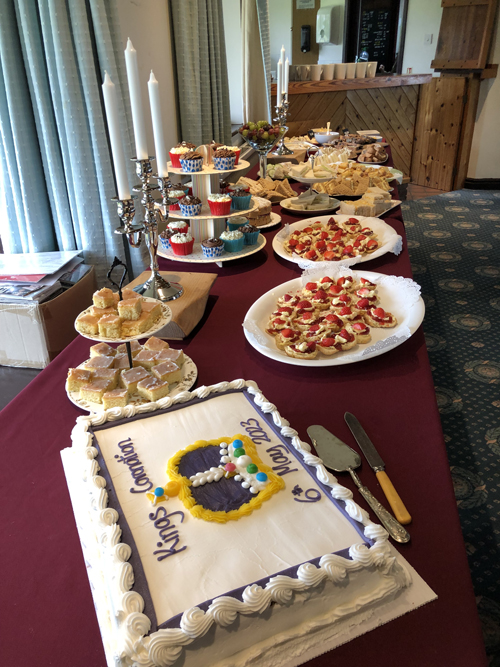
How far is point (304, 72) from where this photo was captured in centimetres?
514

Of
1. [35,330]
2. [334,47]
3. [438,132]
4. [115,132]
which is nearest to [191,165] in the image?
[115,132]

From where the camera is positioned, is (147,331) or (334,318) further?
(334,318)

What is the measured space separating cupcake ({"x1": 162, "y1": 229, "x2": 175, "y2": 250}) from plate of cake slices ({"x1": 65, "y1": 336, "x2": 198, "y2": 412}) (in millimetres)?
616

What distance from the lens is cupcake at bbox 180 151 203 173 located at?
1.54 metres

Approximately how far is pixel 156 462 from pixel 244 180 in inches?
68.9

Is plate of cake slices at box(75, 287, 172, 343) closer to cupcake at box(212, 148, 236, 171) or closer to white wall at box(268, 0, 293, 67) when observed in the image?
cupcake at box(212, 148, 236, 171)

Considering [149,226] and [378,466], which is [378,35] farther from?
[378,466]

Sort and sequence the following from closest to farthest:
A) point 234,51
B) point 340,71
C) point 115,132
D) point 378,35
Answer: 1. point 115,132
2. point 234,51
3. point 340,71
4. point 378,35

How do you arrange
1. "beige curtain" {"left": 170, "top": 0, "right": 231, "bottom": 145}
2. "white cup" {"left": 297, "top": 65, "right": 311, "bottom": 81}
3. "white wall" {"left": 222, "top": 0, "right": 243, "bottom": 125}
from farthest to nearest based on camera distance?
1. "white cup" {"left": 297, "top": 65, "right": 311, "bottom": 81}
2. "white wall" {"left": 222, "top": 0, "right": 243, "bottom": 125}
3. "beige curtain" {"left": 170, "top": 0, "right": 231, "bottom": 145}

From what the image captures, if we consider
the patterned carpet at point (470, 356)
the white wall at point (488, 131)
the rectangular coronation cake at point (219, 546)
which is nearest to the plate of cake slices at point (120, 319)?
the rectangular coronation cake at point (219, 546)

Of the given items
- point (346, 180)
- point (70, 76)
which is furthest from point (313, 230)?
point (70, 76)

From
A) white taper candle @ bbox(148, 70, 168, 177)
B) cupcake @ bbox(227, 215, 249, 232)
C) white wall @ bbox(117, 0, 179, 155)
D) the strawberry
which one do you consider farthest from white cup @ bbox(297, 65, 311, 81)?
the strawberry

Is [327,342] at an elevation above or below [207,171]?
below

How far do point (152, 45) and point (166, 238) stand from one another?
1.83 m
